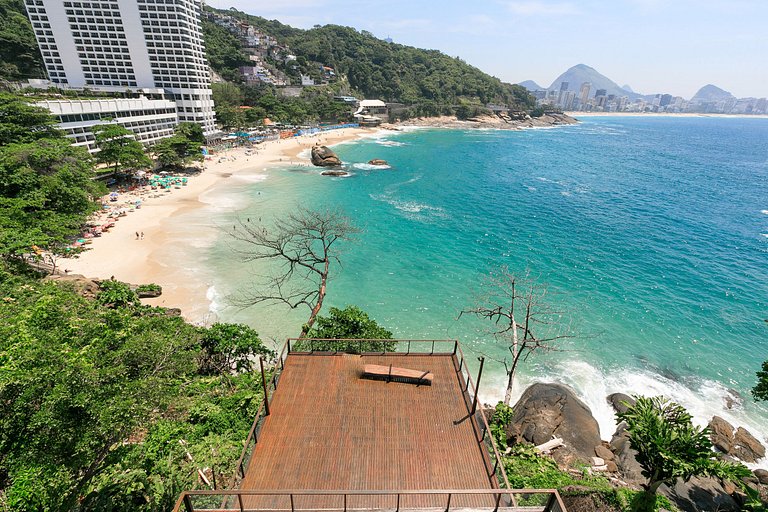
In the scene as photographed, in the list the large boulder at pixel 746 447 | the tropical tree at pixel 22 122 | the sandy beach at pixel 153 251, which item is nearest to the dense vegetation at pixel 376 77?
the sandy beach at pixel 153 251

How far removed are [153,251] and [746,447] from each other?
52468 millimetres

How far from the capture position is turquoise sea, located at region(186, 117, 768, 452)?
26688 millimetres

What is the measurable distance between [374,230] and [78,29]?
3818 inches

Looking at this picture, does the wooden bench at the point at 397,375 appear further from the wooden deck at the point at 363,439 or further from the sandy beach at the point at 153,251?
the sandy beach at the point at 153,251

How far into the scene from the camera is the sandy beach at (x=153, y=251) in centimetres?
3138

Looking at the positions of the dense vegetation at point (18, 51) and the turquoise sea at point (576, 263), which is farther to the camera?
the dense vegetation at point (18, 51)

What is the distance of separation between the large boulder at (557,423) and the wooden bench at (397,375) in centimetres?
862

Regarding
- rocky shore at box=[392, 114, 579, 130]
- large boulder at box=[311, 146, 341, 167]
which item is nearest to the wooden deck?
large boulder at box=[311, 146, 341, 167]

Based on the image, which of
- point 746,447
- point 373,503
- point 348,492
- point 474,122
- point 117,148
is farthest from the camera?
point 474,122

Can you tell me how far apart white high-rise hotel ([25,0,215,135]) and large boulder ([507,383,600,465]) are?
95973 millimetres

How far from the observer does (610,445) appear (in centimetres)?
1973

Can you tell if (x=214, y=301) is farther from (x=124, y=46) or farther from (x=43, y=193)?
(x=124, y=46)

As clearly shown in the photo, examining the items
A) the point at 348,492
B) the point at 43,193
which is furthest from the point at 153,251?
the point at 348,492

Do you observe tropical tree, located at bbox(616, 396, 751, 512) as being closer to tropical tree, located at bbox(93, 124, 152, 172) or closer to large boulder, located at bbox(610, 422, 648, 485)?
large boulder, located at bbox(610, 422, 648, 485)
